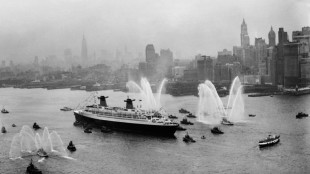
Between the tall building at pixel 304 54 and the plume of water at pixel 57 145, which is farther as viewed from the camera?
the tall building at pixel 304 54

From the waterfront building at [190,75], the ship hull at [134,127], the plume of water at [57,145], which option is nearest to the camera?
the plume of water at [57,145]

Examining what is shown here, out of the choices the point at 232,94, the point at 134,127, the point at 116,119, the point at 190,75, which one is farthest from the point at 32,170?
the point at 190,75

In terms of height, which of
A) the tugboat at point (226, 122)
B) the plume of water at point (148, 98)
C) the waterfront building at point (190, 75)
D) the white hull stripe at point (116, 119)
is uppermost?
the waterfront building at point (190, 75)

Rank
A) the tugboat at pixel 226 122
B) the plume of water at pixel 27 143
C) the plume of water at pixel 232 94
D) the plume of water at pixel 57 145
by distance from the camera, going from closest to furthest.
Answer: the plume of water at pixel 57 145 → the plume of water at pixel 27 143 → the tugboat at pixel 226 122 → the plume of water at pixel 232 94

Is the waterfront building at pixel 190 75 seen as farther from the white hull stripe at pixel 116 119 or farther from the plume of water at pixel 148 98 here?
the white hull stripe at pixel 116 119

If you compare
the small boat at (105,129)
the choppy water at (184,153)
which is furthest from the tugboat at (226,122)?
the small boat at (105,129)

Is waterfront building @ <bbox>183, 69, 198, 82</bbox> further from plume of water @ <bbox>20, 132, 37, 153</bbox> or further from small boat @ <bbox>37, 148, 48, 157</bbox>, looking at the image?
small boat @ <bbox>37, 148, 48, 157</bbox>

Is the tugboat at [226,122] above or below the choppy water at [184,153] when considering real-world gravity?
above

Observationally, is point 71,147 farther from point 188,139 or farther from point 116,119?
point 116,119
